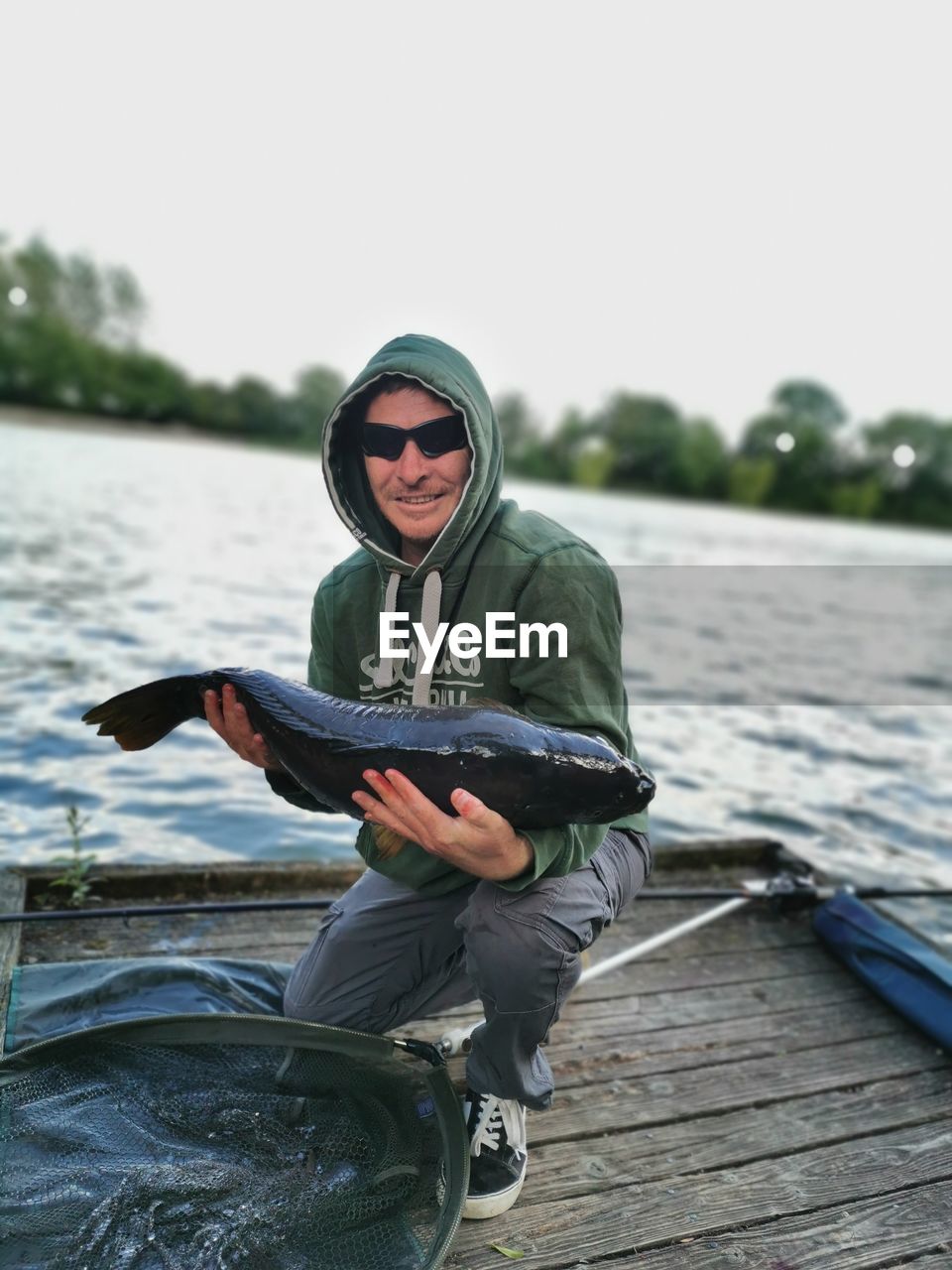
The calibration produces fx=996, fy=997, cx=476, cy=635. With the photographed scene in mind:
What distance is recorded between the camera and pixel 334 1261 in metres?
2.45

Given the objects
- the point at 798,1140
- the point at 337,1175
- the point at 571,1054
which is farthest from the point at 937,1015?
the point at 337,1175

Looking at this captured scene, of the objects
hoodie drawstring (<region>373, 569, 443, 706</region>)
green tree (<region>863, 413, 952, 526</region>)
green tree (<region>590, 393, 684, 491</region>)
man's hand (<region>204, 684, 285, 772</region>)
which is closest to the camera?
man's hand (<region>204, 684, 285, 772</region>)

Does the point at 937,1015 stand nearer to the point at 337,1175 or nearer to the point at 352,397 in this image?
the point at 337,1175

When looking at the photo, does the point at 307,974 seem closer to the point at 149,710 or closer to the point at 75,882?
the point at 149,710

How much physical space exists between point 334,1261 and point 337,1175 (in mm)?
284

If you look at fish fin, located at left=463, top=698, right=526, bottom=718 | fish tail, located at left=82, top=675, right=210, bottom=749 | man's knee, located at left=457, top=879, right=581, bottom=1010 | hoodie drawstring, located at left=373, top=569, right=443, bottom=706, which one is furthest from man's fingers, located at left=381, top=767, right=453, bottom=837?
fish tail, located at left=82, top=675, right=210, bottom=749

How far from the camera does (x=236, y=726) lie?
3180mm

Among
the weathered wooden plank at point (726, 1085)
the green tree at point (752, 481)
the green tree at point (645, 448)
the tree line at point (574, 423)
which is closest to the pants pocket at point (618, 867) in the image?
the weathered wooden plank at point (726, 1085)

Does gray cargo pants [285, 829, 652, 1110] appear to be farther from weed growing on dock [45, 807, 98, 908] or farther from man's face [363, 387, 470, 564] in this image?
weed growing on dock [45, 807, 98, 908]

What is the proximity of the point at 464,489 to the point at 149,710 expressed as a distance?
49.2 inches

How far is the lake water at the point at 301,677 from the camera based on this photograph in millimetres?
7188

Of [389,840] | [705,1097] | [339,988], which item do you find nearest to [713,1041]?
[705,1097]

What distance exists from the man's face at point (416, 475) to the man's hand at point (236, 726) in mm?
794

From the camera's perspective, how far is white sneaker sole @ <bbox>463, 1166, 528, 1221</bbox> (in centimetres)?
276
